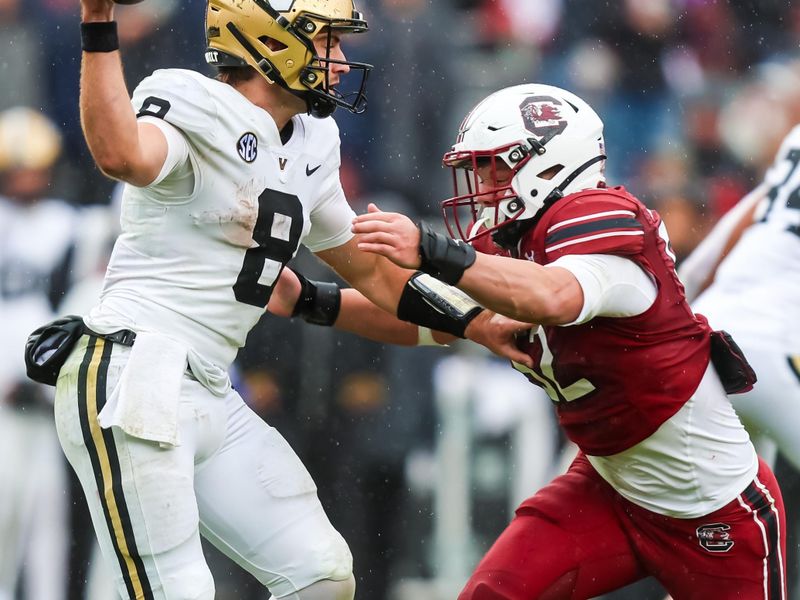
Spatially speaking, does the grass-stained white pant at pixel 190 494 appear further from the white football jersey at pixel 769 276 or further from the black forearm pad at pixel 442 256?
the white football jersey at pixel 769 276

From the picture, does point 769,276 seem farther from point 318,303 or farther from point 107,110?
point 107,110

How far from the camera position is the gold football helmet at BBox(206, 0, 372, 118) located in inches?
116

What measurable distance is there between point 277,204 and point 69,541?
213 centimetres

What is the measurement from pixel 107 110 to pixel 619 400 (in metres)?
1.38

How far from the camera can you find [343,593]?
3.07 m

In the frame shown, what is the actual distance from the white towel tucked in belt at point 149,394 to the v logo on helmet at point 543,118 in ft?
3.30

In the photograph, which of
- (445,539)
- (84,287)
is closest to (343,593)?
(445,539)

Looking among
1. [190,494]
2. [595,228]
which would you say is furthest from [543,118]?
[190,494]

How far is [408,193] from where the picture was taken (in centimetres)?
468

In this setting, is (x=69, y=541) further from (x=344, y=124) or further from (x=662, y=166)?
(x=662, y=166)

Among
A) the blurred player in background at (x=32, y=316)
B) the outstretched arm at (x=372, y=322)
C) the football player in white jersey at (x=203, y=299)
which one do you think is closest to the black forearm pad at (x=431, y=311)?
the football player in white jersey at (x=203, y=299)

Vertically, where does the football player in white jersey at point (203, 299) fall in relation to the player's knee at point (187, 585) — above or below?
above

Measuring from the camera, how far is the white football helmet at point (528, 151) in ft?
9.75

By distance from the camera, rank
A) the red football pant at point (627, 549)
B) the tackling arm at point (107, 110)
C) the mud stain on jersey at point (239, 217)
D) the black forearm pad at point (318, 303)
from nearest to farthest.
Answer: the tackling arm at point (107, 110) < the mud stain on jersey at point (239, 217) < the red football pant at point (627, 549) < the black forearm pad at point (318, 303)
